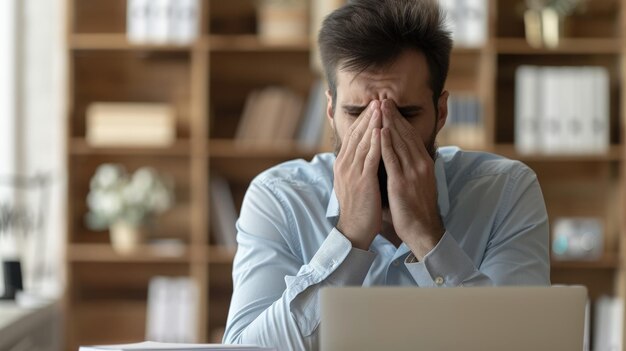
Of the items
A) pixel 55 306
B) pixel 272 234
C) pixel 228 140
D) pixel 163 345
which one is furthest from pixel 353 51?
pixel 228 140

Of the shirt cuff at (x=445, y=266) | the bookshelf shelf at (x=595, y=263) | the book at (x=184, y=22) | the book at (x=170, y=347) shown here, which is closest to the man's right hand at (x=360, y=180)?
the shirt cuff at (x=445, y=266)

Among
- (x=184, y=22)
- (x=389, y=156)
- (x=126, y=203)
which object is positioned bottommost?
(x=126, y=203)

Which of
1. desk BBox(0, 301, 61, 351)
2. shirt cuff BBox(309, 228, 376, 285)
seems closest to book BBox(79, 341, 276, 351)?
shirt cuff BBox(309, 228, 376, 285)

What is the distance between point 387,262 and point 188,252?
2029 mm

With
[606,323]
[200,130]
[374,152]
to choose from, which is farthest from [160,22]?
[374,152]

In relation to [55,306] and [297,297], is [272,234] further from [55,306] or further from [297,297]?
[55,306]

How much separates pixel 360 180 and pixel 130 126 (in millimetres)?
2182

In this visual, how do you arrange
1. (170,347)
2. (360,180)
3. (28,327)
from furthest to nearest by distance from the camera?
(28,327) < (360,180) < (170,347)

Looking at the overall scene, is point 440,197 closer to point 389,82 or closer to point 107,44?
point 389,82

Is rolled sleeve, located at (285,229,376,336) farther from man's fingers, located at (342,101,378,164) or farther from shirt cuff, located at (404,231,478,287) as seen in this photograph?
man's fingers, located at (342,101,378,164)

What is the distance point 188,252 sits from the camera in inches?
158

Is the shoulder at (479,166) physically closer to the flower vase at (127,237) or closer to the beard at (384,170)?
the beard at (384,170)

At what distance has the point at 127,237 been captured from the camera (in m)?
4.02

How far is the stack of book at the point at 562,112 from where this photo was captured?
3949 mm
